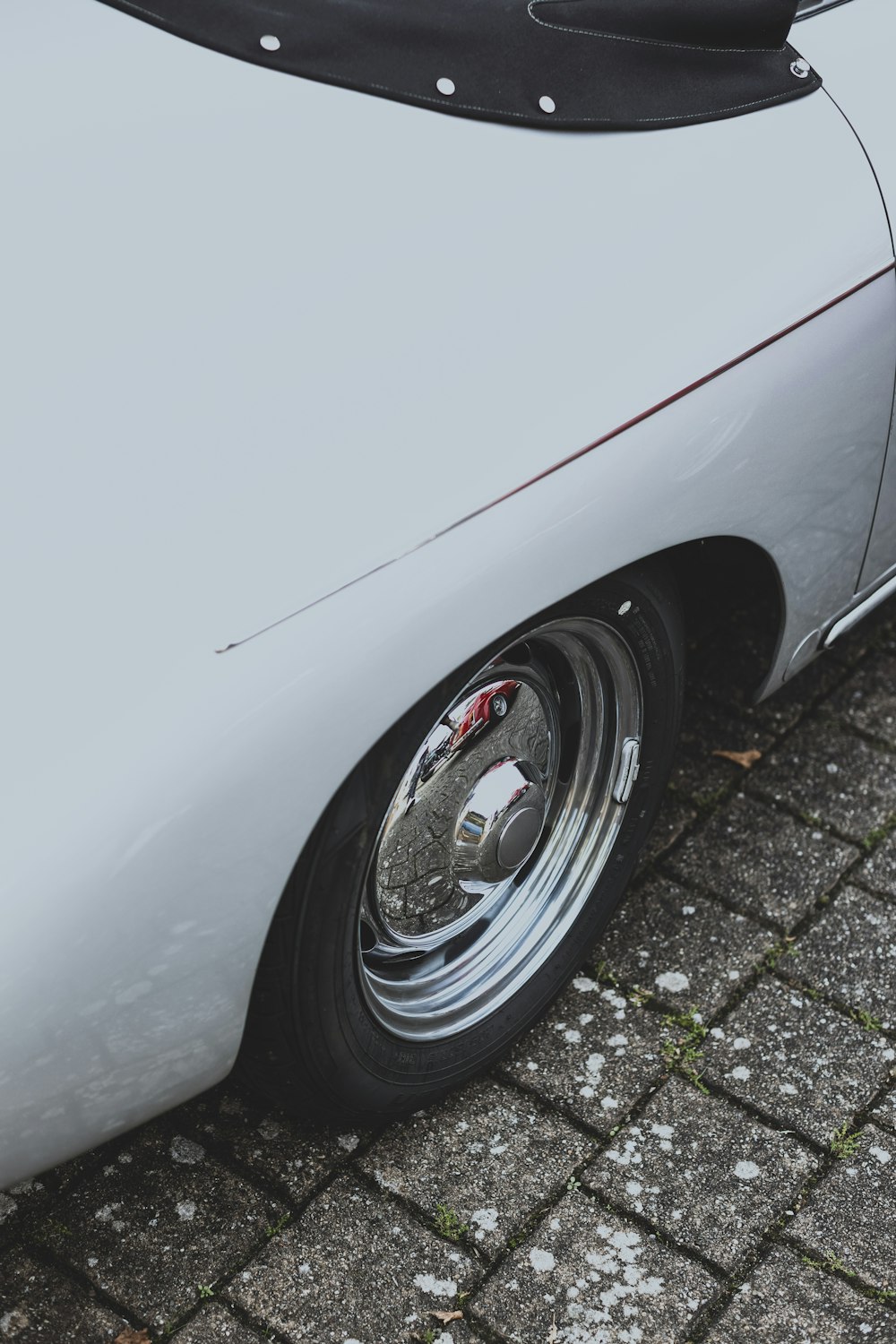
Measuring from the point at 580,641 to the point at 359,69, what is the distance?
0.90 metres

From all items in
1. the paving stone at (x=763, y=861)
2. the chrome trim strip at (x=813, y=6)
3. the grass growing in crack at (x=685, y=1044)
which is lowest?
the grass growing in crack at (x=685, y=1044)

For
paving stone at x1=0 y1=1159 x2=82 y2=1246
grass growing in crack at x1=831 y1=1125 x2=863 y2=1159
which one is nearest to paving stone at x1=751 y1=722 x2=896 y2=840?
grass growing in crack at x1=831 y1=1125 x2=863 y2=1159

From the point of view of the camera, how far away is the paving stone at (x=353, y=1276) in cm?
193

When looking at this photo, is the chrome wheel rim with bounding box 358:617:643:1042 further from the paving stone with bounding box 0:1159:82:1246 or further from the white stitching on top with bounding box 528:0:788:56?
the white stitching on top with bounding box 528:0:788:56

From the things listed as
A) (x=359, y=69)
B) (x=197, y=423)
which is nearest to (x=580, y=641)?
(x=197, y=423)

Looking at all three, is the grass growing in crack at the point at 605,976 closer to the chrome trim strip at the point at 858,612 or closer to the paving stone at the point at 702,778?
the paving stone at the point at 702,778

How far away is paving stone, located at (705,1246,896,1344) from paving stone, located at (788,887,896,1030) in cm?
53

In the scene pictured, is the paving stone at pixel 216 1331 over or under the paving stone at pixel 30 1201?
under

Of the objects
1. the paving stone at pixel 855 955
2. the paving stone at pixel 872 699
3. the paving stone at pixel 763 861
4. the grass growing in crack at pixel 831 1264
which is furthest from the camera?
the paving stone at pixel 872 699

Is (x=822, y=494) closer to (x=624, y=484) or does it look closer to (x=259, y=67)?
(x=624, y=484)

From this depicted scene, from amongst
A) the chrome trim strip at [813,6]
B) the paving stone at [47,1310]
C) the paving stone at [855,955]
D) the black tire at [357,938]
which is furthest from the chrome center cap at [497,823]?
the chrome trim strip at [813,6]

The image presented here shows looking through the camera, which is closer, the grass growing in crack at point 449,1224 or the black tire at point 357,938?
the black tire at point 357,938

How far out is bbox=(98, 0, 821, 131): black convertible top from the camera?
1928mm

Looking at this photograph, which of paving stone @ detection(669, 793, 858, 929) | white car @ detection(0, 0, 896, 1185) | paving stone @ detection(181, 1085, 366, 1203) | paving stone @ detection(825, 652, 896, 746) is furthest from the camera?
paving stone @ detection(825, 652, 896, 746)
